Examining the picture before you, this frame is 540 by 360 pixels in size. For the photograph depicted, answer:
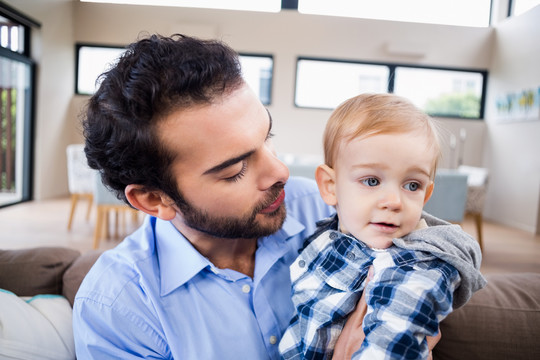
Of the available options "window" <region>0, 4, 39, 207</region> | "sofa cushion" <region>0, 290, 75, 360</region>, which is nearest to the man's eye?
"sofa cushion" <region>0, 290, 75, 360</region>

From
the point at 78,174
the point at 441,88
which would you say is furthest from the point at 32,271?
the point at 441,88

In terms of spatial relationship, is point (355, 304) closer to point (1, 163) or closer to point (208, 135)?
point (208, 135)

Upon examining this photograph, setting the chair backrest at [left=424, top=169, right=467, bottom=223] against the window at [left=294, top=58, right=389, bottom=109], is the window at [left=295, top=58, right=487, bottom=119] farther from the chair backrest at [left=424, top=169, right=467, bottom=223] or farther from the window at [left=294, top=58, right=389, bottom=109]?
the chair backrest at [left=424, top=169, right=467, bottom=223]

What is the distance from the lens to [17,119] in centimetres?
635

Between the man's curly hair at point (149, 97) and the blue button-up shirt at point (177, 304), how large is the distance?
7.1 inches

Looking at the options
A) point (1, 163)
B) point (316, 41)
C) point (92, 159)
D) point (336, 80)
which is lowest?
point (1, 163)

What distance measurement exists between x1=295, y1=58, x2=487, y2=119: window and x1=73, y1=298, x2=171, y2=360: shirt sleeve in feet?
22.9

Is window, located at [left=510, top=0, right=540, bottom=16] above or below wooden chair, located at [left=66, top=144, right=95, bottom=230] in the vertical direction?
above

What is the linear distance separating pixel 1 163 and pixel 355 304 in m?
6.92

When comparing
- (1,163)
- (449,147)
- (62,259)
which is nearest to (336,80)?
(449,147)

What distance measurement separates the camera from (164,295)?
990 millimetres

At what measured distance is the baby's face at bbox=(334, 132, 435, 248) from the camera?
0.85 m

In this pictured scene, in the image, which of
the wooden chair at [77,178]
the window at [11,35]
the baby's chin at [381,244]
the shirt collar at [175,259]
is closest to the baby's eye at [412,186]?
the baby's chin at [381,244]

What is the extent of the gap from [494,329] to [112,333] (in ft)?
3.45
